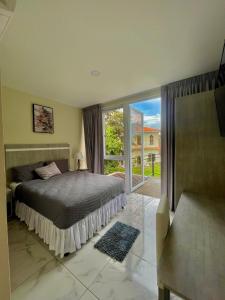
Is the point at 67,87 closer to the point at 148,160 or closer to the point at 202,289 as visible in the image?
the point at 202,289

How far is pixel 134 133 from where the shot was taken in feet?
12.5

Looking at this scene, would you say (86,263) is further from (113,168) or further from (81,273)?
(113,168)

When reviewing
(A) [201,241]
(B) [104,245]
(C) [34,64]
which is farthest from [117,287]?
(C) [34,64]

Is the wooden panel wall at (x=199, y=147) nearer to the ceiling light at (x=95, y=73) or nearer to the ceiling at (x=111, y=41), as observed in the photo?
the ceiling at (x=111, y=41)

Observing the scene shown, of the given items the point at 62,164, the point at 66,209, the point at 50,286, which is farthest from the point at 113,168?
the point at 50,286

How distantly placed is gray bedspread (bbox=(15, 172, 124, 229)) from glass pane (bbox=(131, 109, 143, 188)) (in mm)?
1372

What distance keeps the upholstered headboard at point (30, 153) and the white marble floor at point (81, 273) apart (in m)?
1.39

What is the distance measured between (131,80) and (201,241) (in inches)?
98.9

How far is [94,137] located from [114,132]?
575 mm

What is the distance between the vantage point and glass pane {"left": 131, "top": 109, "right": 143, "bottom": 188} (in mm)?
3777

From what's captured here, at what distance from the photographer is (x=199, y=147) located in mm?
1746

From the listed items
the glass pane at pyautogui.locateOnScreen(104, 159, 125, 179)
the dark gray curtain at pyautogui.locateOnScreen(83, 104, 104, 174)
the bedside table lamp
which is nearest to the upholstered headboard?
the bedside table lamp

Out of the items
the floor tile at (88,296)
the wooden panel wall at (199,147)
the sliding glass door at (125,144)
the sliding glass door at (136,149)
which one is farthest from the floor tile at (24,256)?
the sliding glass door at (136,149)

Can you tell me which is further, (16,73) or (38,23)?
(16,73)
